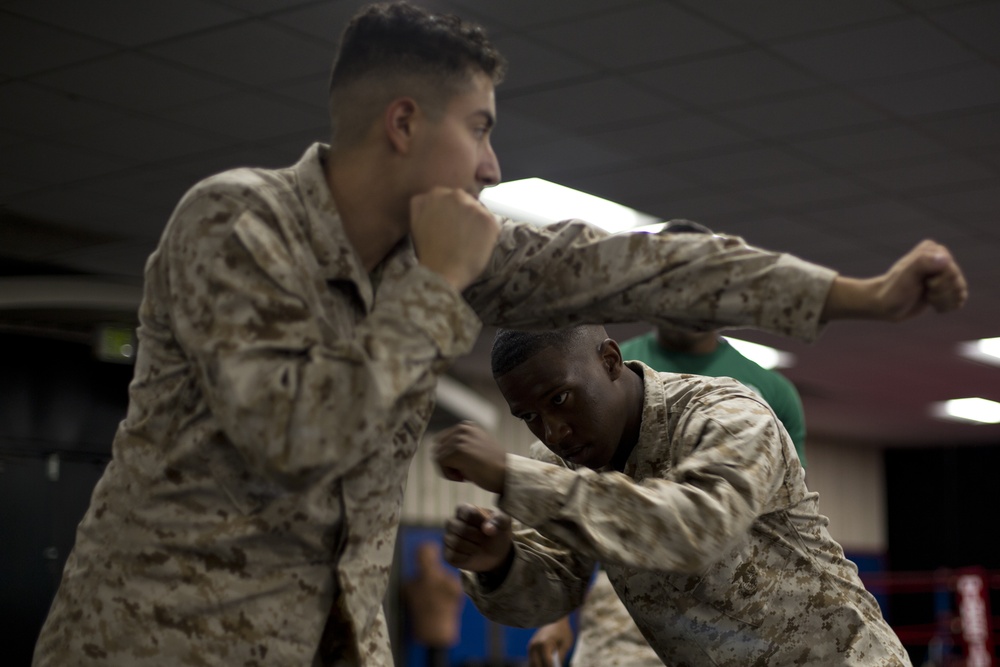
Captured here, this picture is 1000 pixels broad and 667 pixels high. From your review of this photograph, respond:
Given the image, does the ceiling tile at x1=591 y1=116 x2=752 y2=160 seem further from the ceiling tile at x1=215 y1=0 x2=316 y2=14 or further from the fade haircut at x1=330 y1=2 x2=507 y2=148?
the fade haircut at x1=330 y1=2 x2=507 y2=148

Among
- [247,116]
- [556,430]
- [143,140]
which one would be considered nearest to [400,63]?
[556,430]

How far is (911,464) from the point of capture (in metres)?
18.4

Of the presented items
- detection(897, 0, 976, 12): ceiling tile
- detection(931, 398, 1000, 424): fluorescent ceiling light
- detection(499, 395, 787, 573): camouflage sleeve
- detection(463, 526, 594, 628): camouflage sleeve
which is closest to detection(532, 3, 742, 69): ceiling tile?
detection(897, 0, 976, 12): ceiling tile

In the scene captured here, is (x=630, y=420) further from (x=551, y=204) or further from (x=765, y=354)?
(x=765, y=354)

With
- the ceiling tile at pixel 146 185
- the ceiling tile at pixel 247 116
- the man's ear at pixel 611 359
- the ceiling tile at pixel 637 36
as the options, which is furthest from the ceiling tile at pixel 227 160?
the man's ear at pixel 611 359

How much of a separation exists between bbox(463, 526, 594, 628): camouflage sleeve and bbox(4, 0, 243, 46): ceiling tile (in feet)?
9.28

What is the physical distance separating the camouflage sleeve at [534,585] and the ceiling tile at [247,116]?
3.48 meters

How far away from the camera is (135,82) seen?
500 cm

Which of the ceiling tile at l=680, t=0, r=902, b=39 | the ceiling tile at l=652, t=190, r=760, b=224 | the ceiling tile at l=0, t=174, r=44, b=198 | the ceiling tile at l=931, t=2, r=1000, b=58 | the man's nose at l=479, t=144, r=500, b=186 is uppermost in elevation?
the ceiling tile at l=931, t=2, r=1000, b=58

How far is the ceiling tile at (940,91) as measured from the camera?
499cm

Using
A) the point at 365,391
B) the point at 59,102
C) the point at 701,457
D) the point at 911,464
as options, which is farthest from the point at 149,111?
the point at 911,464

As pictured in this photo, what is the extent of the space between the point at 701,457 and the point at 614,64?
10.6 ft

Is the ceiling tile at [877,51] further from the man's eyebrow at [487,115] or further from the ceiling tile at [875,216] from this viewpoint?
the man's eyebrow at [487,115]

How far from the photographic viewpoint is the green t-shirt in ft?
12.0
